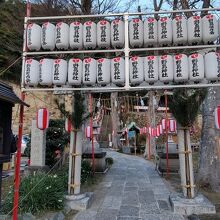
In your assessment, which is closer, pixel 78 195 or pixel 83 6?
pixel 78 195

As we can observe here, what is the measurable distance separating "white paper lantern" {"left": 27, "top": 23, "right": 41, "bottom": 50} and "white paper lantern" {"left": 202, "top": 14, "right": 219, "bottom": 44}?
144 inches

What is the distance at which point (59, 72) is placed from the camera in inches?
276

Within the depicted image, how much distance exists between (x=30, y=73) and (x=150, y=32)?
9.18 feet

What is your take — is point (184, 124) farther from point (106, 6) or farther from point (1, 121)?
point (106, 6)

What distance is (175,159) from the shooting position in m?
14.7

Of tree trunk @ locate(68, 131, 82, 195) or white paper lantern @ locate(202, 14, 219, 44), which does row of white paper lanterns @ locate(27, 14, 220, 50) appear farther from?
tree trunk @ locate(68, 131, 82, 195)

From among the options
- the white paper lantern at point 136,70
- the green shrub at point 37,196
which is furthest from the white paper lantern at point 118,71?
the green shrub at point 37,196

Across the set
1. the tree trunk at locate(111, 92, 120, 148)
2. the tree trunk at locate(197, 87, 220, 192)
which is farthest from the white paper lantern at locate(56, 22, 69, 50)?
the tree trunk at locate(111, 92, 120, 148)

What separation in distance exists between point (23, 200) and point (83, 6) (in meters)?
10.6

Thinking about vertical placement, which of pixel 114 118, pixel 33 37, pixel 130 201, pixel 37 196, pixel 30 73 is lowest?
pixel 130 201

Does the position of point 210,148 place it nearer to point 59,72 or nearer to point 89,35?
point 89,35

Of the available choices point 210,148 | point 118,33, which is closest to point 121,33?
point 118,33

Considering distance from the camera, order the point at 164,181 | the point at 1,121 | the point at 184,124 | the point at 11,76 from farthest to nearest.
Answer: the point at 11,76 < the point at 164,181 < the point at 184,124 < the point at 1,121

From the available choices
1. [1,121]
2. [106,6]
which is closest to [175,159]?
[106,6]
